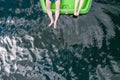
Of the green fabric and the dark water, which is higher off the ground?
the green fabric

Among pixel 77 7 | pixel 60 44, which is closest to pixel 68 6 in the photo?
pixel 77 7

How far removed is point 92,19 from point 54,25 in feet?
2.80

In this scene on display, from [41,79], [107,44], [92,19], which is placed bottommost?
[41,79]

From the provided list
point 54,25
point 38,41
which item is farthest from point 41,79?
point 54,25

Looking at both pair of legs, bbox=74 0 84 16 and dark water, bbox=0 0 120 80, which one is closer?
dark water, bbox=0 0 120 80

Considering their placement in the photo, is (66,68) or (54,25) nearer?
(66,68)

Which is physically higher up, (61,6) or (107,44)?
(61,6)

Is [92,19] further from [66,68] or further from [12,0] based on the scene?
[12,0]

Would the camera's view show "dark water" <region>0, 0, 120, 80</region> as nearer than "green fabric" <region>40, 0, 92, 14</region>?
Yes

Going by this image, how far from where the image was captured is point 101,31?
6223 mm

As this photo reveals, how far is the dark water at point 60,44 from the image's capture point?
5.79 meters

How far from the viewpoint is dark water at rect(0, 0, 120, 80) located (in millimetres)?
5785

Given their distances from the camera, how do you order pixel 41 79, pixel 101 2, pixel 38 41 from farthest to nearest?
pixel 101 2 < pixel 38 41 < pixel 41 79

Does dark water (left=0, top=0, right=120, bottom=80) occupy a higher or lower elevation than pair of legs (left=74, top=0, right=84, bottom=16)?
lower
